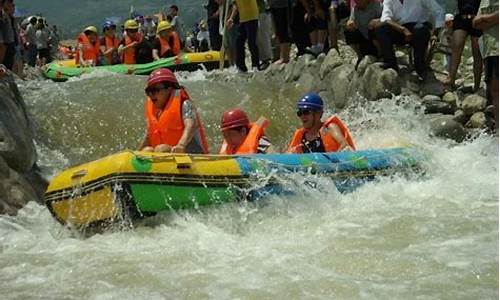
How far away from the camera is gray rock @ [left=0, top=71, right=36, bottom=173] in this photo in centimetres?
685

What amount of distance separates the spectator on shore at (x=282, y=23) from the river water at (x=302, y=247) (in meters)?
4.07

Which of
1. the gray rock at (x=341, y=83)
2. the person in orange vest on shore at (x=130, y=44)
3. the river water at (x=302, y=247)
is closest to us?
the river water at (x=302, y=247)

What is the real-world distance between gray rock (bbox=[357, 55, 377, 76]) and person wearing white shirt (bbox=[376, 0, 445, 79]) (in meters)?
0.36

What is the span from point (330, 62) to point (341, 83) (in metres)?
0.52

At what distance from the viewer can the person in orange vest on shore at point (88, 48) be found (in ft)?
51.8

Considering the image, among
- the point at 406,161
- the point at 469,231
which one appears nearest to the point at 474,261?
the point at 469,231

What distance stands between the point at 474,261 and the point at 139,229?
234cm

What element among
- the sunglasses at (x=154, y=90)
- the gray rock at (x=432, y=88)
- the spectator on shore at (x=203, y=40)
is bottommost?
the spectator on shore at (x=203, y=40)

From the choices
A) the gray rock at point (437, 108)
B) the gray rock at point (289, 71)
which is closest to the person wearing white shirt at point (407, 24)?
the gray rock at point (437, 108)

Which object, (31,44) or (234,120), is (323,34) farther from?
(31,44)

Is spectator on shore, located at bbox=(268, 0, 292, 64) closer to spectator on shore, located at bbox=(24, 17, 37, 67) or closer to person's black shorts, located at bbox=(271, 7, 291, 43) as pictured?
person's black shorts, located at bbox=(271, 7, 291, 43)

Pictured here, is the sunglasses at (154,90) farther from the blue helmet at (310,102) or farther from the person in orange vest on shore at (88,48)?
the person in orange vest on shore at (88,48)

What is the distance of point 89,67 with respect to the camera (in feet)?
48.7

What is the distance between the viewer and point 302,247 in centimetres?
478
